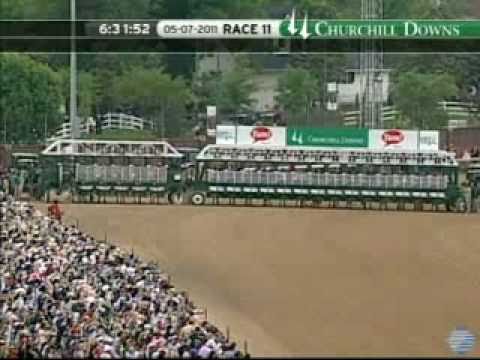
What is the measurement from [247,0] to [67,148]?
5.14 feet

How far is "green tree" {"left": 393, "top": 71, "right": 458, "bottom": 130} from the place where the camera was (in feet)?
26.8

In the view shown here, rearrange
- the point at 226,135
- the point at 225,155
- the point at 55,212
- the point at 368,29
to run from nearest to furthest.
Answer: the point at 368,29 < the point at 55,212 < the point at 225,155 < the point at 226,135

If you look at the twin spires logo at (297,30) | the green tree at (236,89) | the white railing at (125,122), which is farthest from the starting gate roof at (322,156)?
the twin spires logo at (297,30)

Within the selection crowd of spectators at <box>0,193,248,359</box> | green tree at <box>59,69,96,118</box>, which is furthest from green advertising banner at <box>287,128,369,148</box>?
crowd of spectators at <box>0,193,248,359</box>

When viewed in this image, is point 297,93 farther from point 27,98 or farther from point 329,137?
point 27,98

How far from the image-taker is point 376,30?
5.05 meters

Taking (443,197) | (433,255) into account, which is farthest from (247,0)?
(433,255)

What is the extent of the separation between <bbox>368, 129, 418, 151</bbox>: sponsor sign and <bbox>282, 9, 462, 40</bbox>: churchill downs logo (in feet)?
6.53

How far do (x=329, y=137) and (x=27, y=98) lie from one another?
199cm

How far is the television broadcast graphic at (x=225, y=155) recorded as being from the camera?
382cm

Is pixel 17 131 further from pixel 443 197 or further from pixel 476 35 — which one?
pixel 476 35

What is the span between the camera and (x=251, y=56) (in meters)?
8.16

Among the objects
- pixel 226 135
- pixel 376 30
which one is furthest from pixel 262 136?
pixel 376 30

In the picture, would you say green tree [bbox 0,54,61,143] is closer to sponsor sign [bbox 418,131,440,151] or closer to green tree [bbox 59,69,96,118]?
green tree [bbox 59,69,96,118]
